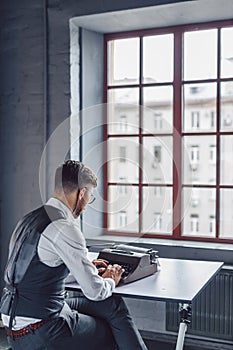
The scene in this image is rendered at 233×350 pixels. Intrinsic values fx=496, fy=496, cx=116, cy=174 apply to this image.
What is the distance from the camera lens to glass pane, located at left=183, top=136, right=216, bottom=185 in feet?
12.4

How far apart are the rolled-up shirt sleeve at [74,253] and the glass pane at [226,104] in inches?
71.7

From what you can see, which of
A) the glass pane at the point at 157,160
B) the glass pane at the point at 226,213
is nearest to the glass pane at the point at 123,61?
the glass pane at the point at 157,160

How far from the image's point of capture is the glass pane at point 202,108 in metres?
3.77

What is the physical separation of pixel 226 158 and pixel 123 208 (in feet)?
3.01

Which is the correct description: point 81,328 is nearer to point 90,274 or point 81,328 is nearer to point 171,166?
point 90,274

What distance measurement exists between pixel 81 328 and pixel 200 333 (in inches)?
50.2

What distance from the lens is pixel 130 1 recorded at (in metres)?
3.50

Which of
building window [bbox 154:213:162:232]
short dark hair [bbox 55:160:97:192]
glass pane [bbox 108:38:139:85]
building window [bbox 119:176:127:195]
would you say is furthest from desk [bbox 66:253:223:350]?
glass pane [bbox 108:38:139:85]

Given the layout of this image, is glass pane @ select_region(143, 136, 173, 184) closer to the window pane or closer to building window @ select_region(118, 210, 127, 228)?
the window pane

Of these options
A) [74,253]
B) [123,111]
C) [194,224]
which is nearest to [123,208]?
[194,224]

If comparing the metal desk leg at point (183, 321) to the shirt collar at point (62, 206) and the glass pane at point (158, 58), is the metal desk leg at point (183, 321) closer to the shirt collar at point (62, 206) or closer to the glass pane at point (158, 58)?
the shirt collar at point (62, 206)

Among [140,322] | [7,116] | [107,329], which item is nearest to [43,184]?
[7,116]

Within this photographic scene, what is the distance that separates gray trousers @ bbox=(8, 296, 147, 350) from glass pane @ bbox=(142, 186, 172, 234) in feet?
4.09

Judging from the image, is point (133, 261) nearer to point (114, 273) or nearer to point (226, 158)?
point (114, 273)
